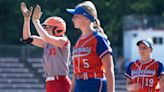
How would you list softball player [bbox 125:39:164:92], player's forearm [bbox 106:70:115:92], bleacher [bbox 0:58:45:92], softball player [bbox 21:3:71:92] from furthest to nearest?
bleacher [bbox 0:58:45:92] → softball player [bbox 125:39:164:92] → softball player [bbox 21:3:71:92] → player's forearm [bbox 106:70:115:92]

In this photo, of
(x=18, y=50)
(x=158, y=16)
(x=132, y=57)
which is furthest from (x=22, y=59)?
(x=158, y=16)

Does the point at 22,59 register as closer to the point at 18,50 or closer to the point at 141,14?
the point at 18,50

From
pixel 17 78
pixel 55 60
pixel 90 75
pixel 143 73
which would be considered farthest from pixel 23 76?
pixel 90 75

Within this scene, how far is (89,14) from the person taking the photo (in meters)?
7.21

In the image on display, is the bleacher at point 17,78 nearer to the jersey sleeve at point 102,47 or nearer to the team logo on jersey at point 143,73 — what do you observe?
the team logo on jersey at point 143,73

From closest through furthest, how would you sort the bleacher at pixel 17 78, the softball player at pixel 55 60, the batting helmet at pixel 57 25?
the softball player at pixel 55 60 → the batting helmet at pixel 57 25 → the bleacher at pixel 17 78

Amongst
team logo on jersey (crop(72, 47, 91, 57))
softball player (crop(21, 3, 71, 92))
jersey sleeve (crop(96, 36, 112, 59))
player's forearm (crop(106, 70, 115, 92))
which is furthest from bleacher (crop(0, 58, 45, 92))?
player's forearm (crop(106, 70, 115, 92))

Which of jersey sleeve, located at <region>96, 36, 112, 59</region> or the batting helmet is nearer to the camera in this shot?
jersey sleeve, located at <region>96, 36, 112, 59</region>

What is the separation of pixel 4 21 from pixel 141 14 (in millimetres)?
9220

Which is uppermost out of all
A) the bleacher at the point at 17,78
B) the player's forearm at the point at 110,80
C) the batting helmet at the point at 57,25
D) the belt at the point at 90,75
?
the bleacher at the point at 17,78

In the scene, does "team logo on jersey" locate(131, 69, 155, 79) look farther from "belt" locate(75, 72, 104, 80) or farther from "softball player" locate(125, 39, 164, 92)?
"belt" locate(75, 72, 104, 80)

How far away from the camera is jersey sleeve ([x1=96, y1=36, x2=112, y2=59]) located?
7102 mm

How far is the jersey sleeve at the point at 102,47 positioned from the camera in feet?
23.3

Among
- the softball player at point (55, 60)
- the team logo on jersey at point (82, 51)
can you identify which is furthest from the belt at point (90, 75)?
the softball player at point (55, 60)
